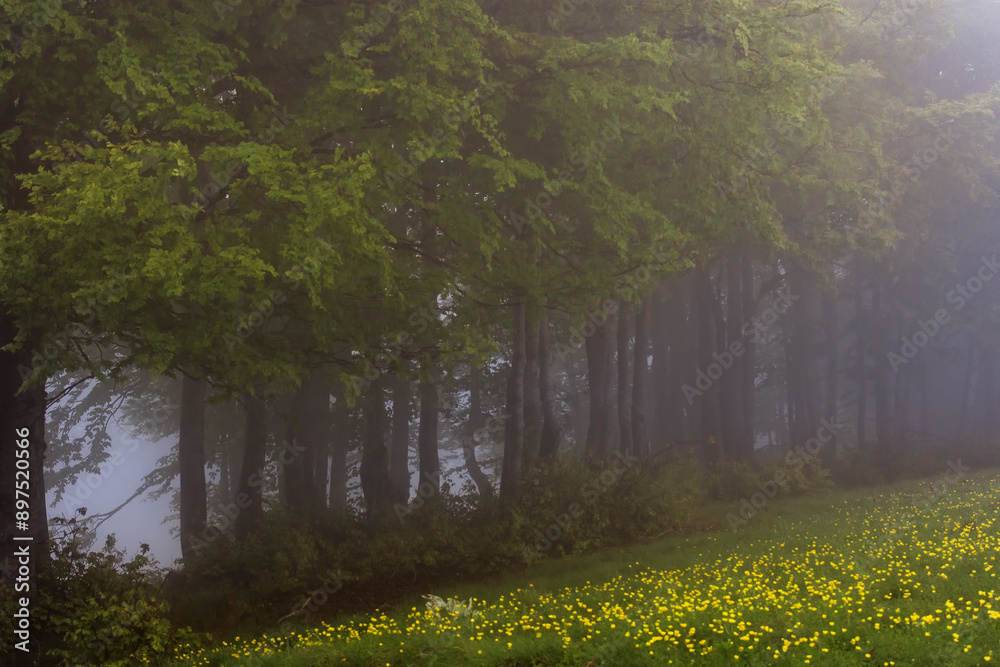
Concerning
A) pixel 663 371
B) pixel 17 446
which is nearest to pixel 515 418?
pixel 17 446

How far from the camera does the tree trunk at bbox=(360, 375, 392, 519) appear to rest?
20.8 meters

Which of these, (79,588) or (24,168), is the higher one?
(24,168)

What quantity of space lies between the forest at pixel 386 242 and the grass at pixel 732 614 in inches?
5.1

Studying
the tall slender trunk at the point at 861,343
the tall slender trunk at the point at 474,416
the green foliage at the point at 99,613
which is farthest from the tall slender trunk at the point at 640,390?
the green foliage at the point at 99,613

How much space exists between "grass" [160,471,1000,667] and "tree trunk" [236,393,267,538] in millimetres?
5480

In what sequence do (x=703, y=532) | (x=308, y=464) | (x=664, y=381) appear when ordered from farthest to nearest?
(x=664, y=381) < (x=308, y=464) < (x=703, y=532)

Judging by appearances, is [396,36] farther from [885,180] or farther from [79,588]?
[885,180]

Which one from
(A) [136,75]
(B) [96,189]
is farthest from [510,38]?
(B) [96,189]

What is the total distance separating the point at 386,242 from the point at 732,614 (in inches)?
357

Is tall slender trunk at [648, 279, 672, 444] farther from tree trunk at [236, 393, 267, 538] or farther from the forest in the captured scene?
tree trunk at [236, 393, 267, 538]

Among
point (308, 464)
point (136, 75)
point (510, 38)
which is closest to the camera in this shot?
point (136, 75)

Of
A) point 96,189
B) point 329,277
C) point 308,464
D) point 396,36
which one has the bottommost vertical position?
point 308,464

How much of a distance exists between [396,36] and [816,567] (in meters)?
9.65

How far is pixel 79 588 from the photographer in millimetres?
12180
